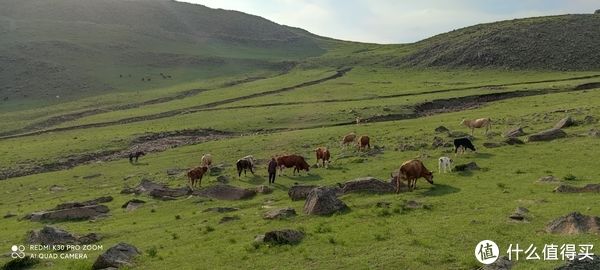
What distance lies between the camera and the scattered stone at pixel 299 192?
2892 cm

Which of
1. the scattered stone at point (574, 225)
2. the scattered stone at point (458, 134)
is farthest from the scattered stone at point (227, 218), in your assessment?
the scattered stone at point (458, 134)

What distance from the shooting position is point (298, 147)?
49.0m

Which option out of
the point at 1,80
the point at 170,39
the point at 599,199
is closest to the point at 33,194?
the point at 599,199

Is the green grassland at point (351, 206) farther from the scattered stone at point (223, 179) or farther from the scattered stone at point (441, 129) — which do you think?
the scattered stone at point (441, 129)

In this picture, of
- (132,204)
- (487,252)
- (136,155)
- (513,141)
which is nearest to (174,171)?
(136,155)

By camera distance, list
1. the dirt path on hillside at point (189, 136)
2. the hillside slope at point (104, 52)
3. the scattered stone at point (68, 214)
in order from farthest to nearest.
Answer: the hillside slope at point (104, 52), the dirt path on hillside at point (189, 136), the scattered stone at point (68, 214)

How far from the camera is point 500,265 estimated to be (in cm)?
1570

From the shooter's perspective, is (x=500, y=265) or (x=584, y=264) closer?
(x=584, y=264)

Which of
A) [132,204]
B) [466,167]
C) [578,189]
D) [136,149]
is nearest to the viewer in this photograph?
[578,189]

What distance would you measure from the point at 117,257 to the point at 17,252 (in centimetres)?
563

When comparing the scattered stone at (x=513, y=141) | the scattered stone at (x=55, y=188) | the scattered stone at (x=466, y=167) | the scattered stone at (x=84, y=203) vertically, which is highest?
the scattered stone at (x=513, y=141)

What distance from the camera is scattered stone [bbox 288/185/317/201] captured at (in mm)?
28922

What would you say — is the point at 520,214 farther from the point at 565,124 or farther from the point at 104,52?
the point at 104,52

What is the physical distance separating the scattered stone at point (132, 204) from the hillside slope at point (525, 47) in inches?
3616
